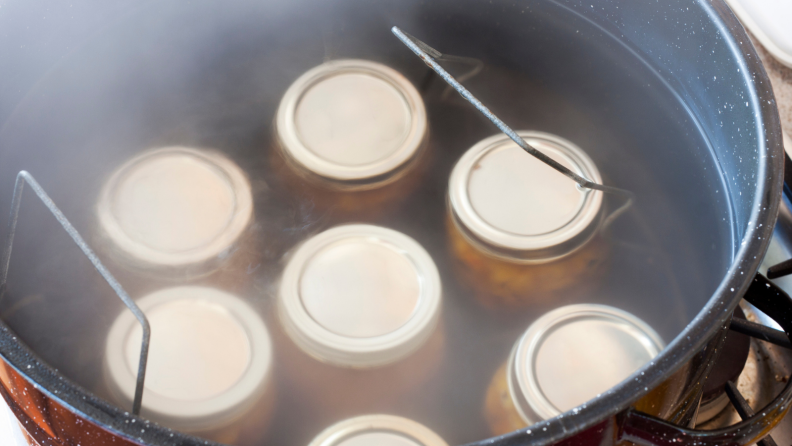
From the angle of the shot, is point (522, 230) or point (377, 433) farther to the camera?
point (522, 230)

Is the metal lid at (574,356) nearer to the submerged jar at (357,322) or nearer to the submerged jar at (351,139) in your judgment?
the submerged jar at (357,322)

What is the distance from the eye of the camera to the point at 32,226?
76 cm

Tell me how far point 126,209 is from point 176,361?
0.75 feet

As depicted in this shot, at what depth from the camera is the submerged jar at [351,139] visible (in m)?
0.82

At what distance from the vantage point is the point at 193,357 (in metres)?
0.64

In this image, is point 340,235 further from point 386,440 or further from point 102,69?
point 102,69

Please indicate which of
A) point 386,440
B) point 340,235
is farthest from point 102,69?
point 386,440

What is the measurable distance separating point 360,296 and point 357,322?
0.12 ft

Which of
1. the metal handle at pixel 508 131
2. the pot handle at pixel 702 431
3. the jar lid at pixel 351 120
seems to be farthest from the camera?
the jar lid at pixel 351 120

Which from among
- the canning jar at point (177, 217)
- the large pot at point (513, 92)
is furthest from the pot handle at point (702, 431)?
the canning jar at point (177, 217)

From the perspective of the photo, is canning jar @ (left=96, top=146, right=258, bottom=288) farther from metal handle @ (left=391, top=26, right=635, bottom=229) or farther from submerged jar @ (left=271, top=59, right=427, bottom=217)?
metal handle @ (left=391, top=26, right=635, bottom=229)

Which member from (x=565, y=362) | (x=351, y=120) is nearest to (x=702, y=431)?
(x=565, y=362)

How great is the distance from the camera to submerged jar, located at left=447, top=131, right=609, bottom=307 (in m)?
0.76

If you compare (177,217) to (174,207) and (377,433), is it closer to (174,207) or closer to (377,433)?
(174,207)
